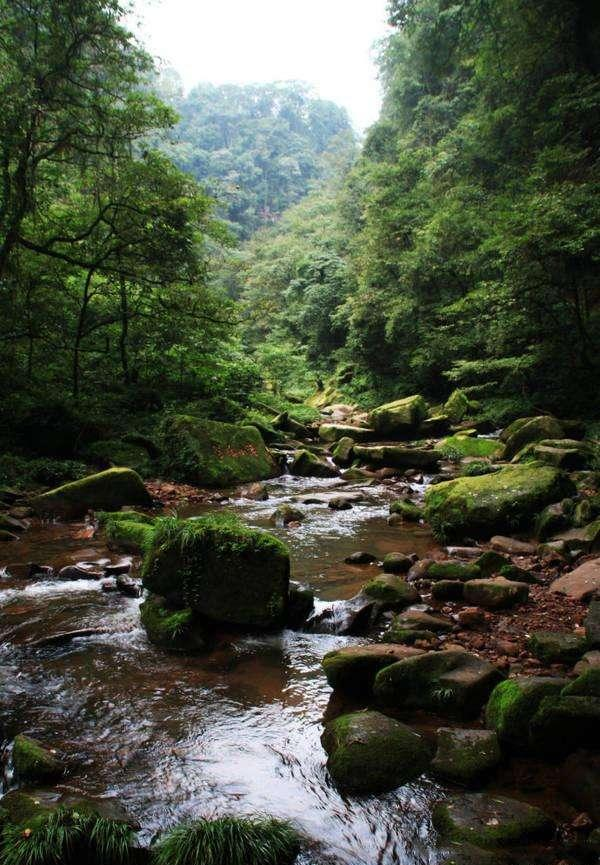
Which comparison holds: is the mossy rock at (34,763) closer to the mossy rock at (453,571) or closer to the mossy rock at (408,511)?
the mossy rock at (453,571)

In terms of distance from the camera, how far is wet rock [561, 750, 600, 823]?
2.51 m

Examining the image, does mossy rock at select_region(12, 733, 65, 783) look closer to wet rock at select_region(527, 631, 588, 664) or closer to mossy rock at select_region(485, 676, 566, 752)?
mossy rock at select_region(485, 676, 566, 752)

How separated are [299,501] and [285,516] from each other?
1441 mm

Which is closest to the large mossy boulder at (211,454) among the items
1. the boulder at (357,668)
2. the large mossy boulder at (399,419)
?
the large mossy boulder at (399,419)

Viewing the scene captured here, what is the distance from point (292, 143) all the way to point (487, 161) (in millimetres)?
73560

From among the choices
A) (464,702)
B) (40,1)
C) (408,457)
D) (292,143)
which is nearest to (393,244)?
(408,457)

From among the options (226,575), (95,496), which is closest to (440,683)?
(226,575)

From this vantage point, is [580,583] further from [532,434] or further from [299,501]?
[532,434]

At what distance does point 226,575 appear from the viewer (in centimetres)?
466

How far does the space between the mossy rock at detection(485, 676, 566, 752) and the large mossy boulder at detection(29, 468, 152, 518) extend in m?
7.10

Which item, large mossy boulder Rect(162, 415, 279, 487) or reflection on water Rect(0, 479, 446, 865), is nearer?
reflection on water Rect(0, 479, 446, 865)

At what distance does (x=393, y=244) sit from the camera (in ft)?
77.8

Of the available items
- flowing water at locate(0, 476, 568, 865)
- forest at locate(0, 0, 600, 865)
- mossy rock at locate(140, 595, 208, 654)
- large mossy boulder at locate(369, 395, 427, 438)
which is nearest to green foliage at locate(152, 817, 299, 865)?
forest at locate(0, 0, 600, 865)

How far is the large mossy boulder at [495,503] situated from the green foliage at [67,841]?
5721mm
